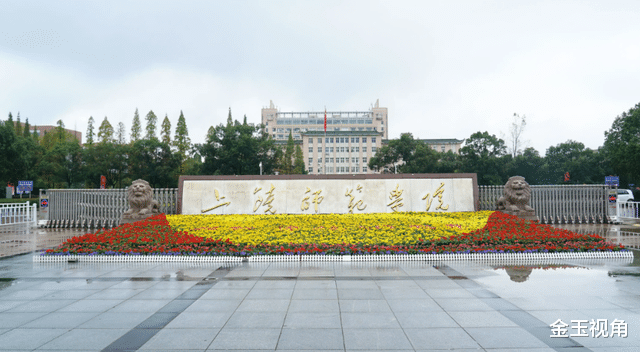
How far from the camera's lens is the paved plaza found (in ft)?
12.4

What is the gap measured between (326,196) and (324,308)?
9.69 metres

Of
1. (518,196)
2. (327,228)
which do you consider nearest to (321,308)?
(327,228)

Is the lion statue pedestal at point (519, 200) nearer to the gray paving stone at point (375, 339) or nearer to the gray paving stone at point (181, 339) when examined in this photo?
the gray paving stone at point (375, 339)

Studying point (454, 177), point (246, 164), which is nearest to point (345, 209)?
point (454, 177)

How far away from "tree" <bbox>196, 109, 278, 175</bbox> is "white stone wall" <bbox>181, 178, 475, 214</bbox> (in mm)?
18867

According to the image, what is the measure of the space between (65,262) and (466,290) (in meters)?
7.65

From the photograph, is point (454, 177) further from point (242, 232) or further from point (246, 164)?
point (246, 164)

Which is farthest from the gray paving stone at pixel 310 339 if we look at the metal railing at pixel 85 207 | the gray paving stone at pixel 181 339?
the metal railing at pixel 85 207

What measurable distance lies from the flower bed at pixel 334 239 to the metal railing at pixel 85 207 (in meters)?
6.03

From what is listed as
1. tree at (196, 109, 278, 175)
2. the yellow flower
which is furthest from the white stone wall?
tree at (196, 109, 278, 175)

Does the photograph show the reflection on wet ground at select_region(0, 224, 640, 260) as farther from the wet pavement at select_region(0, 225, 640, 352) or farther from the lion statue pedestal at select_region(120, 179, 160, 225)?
the wet pavement at select_region(0, 225, 640, 352)

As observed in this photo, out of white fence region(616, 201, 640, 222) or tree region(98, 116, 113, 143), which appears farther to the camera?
tree region(98, 116, 113, 143)

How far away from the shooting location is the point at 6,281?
636 centimetres

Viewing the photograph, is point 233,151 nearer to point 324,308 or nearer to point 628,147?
point 628,147
